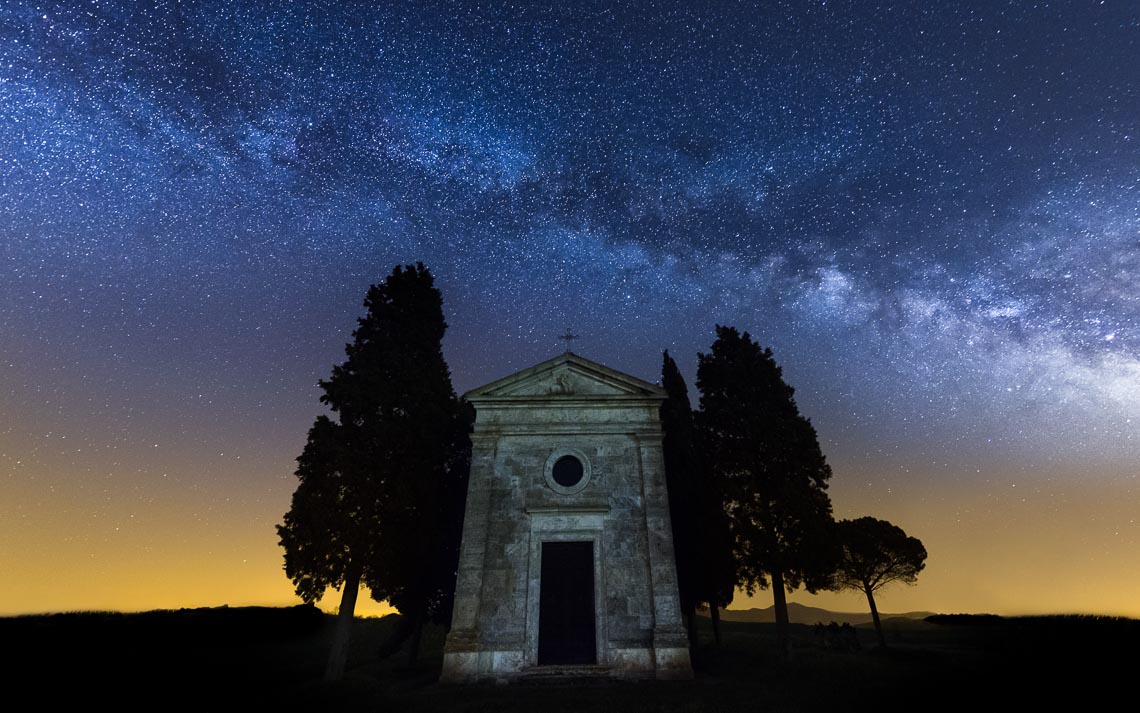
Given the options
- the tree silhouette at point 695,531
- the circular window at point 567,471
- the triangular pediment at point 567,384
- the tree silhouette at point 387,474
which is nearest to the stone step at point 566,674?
the circular window at point 567,471

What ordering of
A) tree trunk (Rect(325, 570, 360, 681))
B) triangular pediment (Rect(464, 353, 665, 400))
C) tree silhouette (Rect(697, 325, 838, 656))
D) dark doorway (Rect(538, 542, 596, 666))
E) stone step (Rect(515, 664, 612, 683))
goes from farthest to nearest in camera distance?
tree silhouette (Rect(697, 325, 838, 656)) < triangular pediment (Rect(464, 353, 665, 400)) < tree trunk (Rect(325, 570, 360, 681)) < dark doorway (Rect(538, 542, 596, 666)) < stone step (Rect(515, 664, 612, 683))

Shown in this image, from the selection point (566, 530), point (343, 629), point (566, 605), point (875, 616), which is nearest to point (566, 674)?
point (566, 605)

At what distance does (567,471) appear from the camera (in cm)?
1848

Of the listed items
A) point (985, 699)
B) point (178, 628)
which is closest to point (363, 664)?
point (178, 628)

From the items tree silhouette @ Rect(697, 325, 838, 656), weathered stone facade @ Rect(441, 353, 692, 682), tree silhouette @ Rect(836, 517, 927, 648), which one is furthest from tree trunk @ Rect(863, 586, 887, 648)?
weathered stone facade @ Rect(441, 353, 692, 682)

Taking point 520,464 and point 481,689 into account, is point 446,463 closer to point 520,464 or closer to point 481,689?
point 520,464

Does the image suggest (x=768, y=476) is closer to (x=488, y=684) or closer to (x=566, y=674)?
(x=566, y=674)

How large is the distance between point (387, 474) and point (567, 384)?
291 inches

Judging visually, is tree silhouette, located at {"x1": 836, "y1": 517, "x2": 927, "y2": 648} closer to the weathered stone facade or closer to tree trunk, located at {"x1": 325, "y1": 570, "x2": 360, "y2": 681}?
the weathered stone facade

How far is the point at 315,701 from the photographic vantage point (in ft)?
47.3

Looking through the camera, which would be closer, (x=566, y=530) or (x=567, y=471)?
(x=566, y=530)

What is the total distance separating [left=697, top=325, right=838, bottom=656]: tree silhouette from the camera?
70.5 ft

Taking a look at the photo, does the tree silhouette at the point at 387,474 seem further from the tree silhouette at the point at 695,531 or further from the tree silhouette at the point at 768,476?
the tree silhouette at the point at 768,476

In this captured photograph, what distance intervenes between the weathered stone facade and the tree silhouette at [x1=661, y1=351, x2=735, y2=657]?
5.29 m
